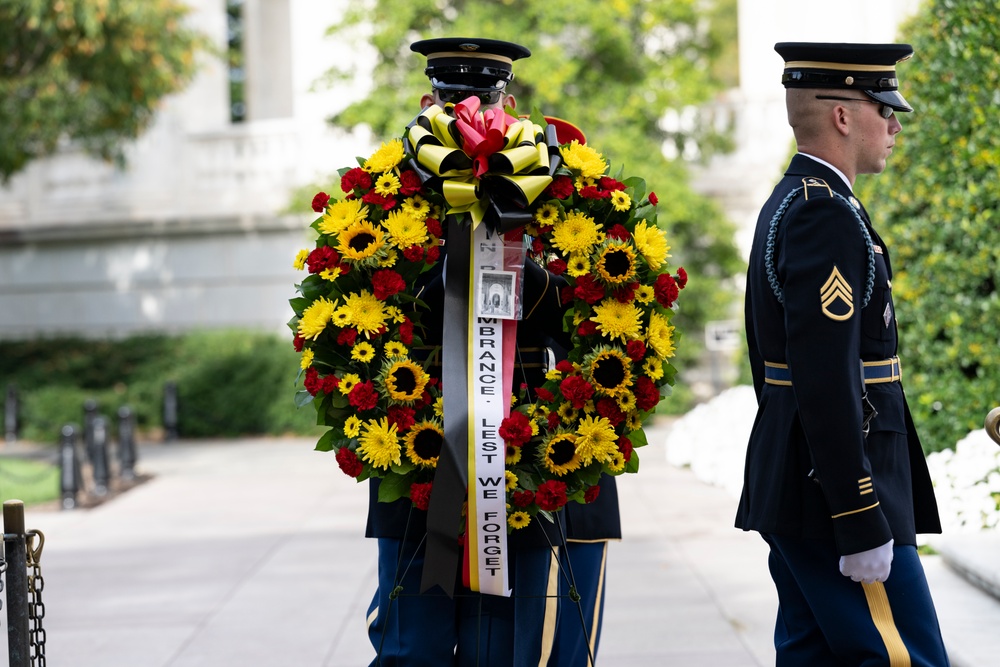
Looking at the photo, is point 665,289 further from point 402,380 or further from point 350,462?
point 350,462

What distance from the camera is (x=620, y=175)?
11.5 ft

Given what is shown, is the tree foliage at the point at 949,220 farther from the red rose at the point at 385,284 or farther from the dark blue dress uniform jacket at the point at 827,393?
the red rose at the point at 385,284

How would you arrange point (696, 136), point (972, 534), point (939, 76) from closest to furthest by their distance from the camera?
1. point (972, 534)
2. point (939, 76)
3. point (696, 136)

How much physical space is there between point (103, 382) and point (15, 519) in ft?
44.8

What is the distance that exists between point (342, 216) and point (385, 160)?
0.20 m

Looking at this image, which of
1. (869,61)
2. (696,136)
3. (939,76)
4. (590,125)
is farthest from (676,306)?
(696,136)

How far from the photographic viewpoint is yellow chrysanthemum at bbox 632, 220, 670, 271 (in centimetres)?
331

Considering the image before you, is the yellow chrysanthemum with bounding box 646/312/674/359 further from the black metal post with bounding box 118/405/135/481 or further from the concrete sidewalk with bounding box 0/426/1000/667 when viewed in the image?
the black metal post with bounding box 118/405/135/481

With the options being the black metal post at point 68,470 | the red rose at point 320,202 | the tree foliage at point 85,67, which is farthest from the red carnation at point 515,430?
the tree foliage at point 85,67

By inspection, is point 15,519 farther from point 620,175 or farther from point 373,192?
point 620,175

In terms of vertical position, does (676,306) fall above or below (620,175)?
below

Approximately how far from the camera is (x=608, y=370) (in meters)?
3.28

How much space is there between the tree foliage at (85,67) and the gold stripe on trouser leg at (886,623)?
1024 centimetres

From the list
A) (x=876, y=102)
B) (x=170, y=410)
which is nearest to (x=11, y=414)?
(x=170, y=410)
